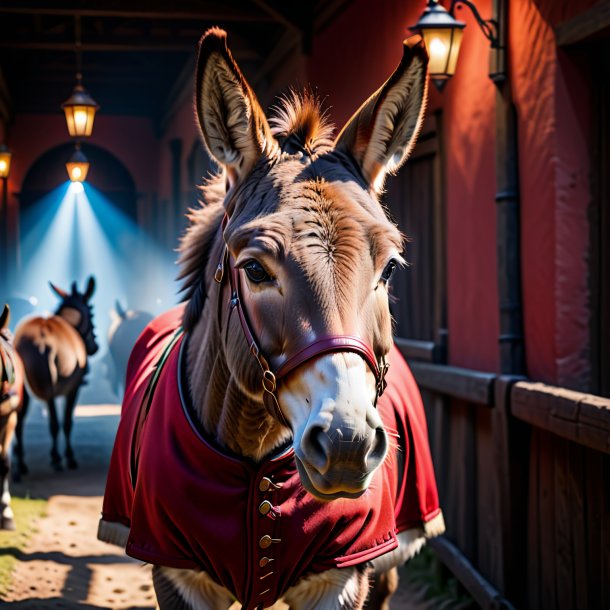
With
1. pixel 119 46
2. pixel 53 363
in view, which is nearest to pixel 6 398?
pixel 53 363

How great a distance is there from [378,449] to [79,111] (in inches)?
314

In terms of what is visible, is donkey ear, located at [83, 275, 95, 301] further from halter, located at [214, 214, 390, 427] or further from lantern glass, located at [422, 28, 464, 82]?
halter, located at [214, 214, 390, 427]

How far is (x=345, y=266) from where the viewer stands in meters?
2.29

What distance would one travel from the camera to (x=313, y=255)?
2.29 metres

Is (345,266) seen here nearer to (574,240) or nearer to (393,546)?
(393,546)

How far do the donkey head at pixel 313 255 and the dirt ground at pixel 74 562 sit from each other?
1716 mm

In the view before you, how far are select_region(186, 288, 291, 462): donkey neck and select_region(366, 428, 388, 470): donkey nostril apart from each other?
0.53 m

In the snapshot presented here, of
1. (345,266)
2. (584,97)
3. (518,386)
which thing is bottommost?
(518,386)

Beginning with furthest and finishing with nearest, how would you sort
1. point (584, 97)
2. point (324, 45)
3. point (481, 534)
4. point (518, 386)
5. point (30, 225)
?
point (30, 225), point (324, 45), point (481, 534), point (518, 386), point (584, 97)

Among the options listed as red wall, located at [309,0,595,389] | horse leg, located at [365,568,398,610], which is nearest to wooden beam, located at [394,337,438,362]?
red wall, located at [309,0,595,389]


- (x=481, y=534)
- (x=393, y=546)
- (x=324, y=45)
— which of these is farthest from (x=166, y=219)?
(x=393, y=546)

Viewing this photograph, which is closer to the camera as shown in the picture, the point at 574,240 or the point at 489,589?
the point at 574,240

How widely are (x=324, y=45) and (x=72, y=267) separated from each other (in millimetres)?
18042

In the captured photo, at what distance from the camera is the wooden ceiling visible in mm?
10375
